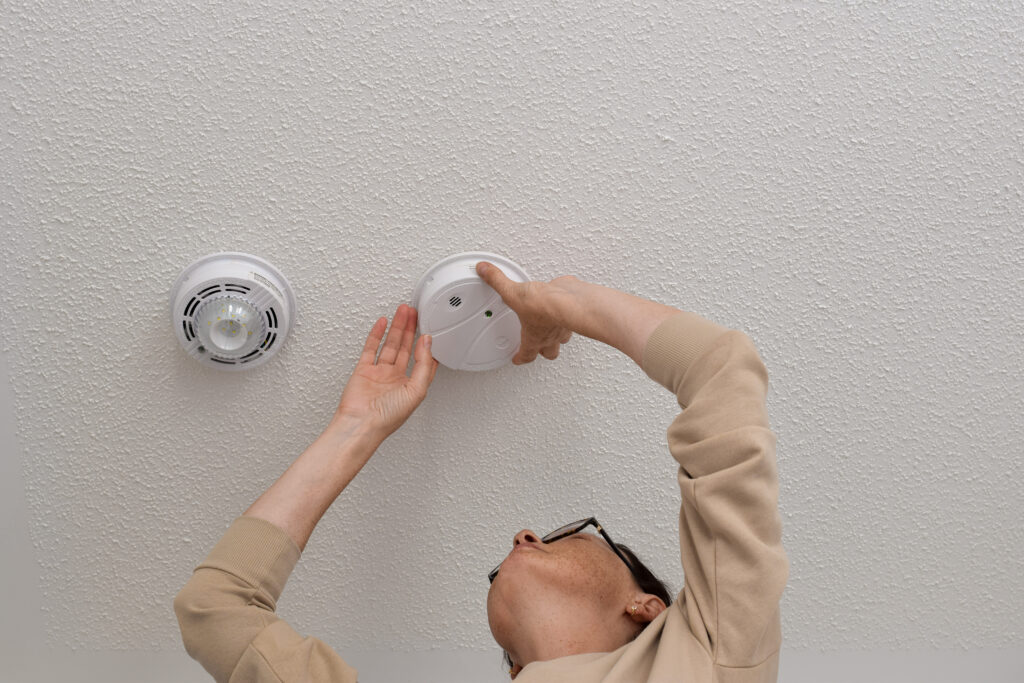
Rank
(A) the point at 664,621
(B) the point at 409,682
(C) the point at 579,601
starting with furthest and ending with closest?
(B) the point at 409,682
(C) the point at 579,601
(A) the point at 664,621

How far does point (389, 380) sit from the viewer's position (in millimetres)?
951

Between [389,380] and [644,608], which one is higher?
[389,380]

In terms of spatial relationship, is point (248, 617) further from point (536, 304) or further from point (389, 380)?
point (536, 304)

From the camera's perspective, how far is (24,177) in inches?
32.5

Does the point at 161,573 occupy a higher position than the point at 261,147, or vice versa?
the point at 261,147

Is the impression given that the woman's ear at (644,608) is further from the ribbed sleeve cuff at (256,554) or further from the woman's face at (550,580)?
the ribbed sleeve cuff at (256,554)

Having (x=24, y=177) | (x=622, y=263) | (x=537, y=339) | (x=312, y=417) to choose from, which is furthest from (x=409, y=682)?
(x=24, y=177)

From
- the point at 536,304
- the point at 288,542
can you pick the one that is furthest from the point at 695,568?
the point at 288,542

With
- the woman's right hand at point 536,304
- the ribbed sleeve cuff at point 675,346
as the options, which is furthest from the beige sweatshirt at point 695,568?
the woman's right hand at point 536,304

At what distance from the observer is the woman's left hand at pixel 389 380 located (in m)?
0.93

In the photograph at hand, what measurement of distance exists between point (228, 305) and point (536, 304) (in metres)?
0.34

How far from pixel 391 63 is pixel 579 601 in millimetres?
696

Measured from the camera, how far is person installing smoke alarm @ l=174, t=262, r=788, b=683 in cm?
81

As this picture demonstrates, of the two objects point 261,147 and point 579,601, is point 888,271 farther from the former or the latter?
point 261,147
